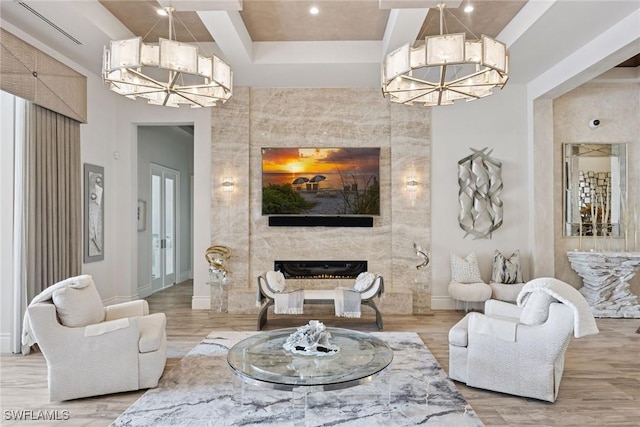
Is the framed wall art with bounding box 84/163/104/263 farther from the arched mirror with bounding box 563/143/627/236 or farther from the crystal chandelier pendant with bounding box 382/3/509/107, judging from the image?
the arched mirror with bounding box 563/143/627/236

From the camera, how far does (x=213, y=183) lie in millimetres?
6391

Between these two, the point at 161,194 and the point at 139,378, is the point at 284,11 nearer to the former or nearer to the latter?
the point at 139,378

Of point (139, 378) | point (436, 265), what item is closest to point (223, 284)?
point (139, 378)

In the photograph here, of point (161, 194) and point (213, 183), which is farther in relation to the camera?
point (161, 194)

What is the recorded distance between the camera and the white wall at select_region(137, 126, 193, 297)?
24.5 feet

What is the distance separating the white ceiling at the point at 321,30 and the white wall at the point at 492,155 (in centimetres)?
60

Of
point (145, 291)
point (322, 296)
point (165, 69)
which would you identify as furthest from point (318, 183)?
point (145, 291)

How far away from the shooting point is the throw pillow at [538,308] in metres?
3.16

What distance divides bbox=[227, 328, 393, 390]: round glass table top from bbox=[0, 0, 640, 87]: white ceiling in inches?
119

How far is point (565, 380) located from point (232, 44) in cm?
492

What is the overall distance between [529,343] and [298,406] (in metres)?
1.85

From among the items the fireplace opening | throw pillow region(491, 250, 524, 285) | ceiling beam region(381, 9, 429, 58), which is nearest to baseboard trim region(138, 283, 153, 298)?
the fireplace opening

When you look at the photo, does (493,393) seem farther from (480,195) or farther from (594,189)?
(594,189)

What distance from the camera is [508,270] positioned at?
5922 millimetres
